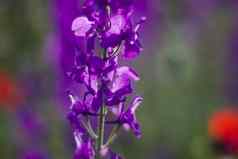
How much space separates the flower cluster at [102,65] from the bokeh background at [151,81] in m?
1.99

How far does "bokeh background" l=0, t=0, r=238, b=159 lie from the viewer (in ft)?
13.7

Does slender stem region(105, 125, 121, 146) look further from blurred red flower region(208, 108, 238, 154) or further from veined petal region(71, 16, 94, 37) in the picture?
blurred red flower region(208, 108, 238, 154)

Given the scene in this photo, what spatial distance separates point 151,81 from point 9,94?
0.93 metres

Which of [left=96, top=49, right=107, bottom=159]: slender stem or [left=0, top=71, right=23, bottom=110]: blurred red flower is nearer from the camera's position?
[left=96, top=49, right=107, bottom=159]: slender stem

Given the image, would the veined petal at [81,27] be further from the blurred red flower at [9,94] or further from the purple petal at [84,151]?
the blurred red flower at [9,94]

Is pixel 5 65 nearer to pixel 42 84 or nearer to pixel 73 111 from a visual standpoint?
pixel 42 84

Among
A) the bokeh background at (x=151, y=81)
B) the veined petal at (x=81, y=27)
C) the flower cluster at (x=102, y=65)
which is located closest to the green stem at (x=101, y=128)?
the flower cluster at (x=102, y=65)

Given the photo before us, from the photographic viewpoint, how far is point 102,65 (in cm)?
155

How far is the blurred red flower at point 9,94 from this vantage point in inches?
178

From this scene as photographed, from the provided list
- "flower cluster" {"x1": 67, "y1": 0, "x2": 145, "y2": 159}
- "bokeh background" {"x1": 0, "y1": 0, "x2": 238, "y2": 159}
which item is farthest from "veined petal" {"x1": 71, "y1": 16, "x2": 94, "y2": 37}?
"bokeh background" {"x1": 0, "y1": 0, "x2": 238, "y2": 159}

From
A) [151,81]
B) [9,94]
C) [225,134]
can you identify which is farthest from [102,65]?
[151,81]

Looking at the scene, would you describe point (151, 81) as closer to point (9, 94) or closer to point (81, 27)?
point (9, 94)

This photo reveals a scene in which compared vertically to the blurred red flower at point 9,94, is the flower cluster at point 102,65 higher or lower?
higher

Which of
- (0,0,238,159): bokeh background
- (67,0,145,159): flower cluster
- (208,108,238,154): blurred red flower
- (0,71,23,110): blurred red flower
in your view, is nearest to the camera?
(67,0,145,159): flower cluster
